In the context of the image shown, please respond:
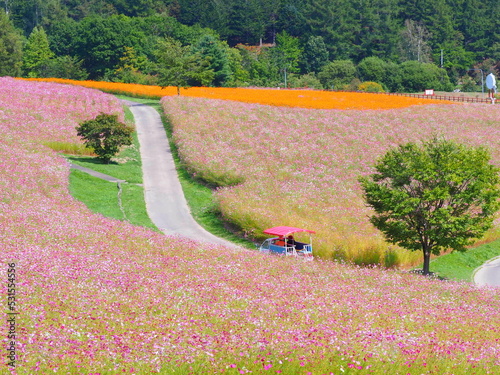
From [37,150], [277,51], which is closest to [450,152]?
[37,150]

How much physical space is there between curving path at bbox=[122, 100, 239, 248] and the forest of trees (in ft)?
171

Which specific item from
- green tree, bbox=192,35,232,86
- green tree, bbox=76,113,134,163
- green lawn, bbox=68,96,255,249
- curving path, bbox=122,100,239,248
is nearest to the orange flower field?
green tree, bbox=192,35,232,86

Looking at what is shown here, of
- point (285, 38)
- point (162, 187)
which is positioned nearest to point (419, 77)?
point (285, 38)

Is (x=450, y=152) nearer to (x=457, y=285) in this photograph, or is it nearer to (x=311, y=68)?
(x=457, y=285)

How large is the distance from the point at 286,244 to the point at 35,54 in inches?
4143

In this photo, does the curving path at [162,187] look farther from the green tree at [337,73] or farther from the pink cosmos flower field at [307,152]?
the green tree at [337,73]

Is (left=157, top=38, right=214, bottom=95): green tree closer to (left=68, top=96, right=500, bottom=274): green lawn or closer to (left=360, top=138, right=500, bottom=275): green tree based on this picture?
(left=68, top=96, right=500, bottom=274): green lawn

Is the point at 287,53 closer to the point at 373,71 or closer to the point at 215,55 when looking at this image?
the point at 373,71

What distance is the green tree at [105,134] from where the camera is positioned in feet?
181

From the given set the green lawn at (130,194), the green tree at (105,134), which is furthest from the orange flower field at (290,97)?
the green tree at (105,134)

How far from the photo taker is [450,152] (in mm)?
36781

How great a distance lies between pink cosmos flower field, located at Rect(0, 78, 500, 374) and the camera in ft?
50.9

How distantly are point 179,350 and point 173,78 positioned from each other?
69.3m

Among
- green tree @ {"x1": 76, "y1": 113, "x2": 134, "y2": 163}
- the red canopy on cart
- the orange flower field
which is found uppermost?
the orange flower field
